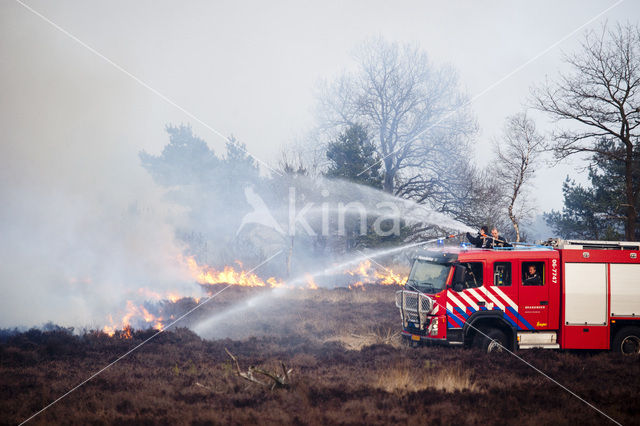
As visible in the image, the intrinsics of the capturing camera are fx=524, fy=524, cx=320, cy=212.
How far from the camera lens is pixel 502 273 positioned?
41.2ft

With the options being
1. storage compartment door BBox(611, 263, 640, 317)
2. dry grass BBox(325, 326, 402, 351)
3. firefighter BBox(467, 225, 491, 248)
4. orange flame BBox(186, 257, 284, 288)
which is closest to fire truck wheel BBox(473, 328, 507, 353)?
firefighter BBox(467, 225, 491, 248)

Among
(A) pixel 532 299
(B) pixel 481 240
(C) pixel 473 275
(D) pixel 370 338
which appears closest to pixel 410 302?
(C) pixel 473 275

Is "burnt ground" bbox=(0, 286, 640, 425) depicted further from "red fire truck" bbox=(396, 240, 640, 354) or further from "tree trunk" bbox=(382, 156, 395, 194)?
"tree trunk" bbox=(382, 156, 395, 194)

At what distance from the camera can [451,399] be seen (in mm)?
9320

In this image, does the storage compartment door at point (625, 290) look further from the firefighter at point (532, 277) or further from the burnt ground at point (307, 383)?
the firefighter at point (532, 277)

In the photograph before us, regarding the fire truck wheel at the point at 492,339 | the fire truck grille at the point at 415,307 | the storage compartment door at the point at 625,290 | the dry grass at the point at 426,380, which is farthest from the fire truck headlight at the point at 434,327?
the storage compartment door at the point at 625,290

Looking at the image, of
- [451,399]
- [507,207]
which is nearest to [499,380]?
[451,399]

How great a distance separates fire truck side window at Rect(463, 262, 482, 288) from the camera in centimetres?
1248

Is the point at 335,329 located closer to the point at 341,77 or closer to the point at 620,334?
the point at 620,334

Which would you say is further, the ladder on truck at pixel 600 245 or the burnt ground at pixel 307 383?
the ladder on truck at pixel 600 245

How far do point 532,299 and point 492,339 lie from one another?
4.42 ft

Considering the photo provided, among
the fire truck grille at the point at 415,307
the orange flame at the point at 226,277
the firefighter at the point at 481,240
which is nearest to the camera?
the fire truck grille at the point at 415,307

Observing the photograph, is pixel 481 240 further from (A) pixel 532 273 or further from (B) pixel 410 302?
(B) pixel 410 302

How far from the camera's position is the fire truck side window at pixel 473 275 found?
12477mm
